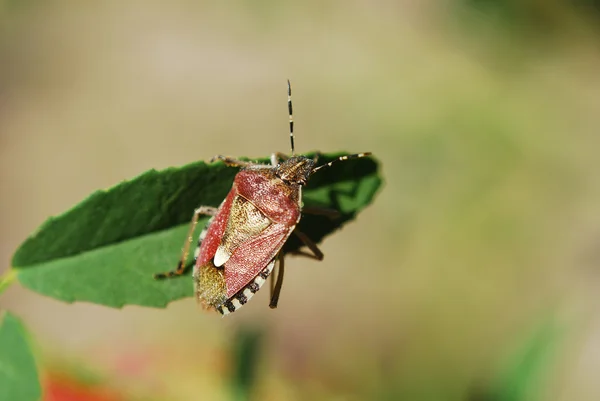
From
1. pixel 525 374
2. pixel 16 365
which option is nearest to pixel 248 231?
pixel 16 365

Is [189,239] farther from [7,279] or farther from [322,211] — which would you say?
[7,279]

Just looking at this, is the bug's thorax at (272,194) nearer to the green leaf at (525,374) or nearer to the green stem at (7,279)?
the green stem at (7,279)

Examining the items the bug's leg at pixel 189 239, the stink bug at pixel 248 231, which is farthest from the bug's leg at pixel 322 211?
the bug's leg at pixel 189 239

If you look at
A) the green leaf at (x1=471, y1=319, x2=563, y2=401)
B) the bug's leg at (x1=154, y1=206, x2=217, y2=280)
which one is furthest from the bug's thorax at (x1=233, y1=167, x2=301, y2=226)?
the green leaf at (x1=471, y1=319, x2=563, y2=401)

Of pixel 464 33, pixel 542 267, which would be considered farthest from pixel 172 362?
pixel 464 33

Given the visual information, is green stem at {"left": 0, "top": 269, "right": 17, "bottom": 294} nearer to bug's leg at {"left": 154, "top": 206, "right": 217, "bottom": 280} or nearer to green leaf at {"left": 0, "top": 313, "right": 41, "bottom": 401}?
green leaf at {"left": 0, "top": 313, "right": 41, "bottom": 401}

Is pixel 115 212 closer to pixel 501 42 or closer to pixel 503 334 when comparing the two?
pixel 503 334
